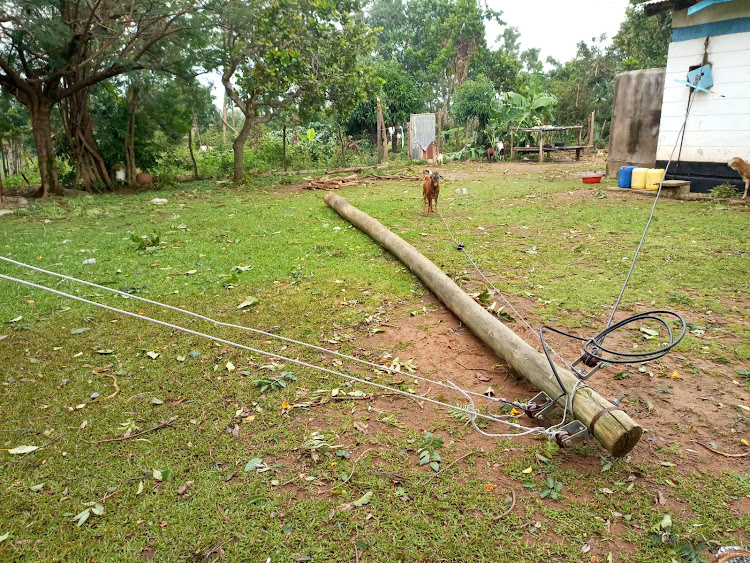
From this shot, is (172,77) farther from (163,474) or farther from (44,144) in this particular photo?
(163,474)

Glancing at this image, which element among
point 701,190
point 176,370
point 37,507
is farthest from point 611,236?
point 37,507

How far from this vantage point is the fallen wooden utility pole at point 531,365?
238 centimetres

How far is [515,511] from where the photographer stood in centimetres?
224

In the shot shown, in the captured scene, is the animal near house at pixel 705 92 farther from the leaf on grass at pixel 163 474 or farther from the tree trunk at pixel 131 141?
the tree trunk at pixel 131 141

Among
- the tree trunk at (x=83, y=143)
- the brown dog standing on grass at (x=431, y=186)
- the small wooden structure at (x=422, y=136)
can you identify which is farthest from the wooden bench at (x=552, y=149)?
the tree trunk at (x=83, y=143)

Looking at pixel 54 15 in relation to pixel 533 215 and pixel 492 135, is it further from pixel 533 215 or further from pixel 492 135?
pixel 492 135

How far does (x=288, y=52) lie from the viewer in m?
12.1

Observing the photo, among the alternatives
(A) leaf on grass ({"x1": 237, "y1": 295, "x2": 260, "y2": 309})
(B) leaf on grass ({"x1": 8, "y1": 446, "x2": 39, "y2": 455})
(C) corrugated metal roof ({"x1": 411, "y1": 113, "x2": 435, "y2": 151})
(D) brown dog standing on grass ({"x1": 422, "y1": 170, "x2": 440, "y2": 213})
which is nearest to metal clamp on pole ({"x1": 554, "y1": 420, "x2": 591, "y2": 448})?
(B) leaf on grass ({"x1": 8, "y1": 446, "x2": 39, "y2": 455})

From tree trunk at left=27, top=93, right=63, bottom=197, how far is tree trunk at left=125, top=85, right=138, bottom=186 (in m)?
2.21

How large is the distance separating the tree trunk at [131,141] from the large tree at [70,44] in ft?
3.96

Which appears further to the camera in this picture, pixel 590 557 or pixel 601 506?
pixel 601 506

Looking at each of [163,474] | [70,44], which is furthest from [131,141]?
[163,474]

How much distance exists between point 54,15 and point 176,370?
11850mm

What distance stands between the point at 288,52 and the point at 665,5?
339 inches
